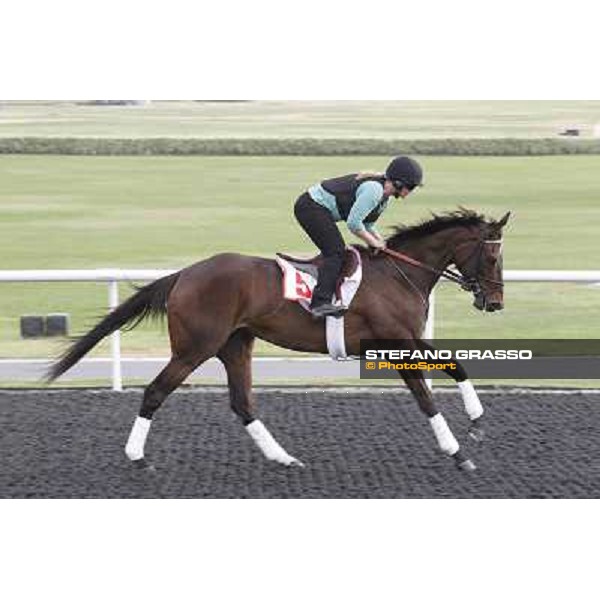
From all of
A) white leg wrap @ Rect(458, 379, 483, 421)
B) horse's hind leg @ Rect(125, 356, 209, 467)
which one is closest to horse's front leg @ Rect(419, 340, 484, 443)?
white leg wrap @ Rect(458, 379, 483, 421)

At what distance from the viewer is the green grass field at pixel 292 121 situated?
344 inches

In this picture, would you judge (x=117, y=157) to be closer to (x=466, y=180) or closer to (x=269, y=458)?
(x=466, y=180)

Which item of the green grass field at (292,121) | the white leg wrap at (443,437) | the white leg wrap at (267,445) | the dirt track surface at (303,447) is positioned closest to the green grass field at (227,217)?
the green grass field at (292,121)

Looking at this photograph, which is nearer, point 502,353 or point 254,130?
point 502,353

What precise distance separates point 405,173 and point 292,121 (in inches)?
129

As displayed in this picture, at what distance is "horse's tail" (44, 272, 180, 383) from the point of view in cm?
600

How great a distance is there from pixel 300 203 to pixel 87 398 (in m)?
2.56

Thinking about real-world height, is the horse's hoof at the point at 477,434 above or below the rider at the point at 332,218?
below

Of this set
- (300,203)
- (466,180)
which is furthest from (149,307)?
(466,180)

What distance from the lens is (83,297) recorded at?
36.7 ft

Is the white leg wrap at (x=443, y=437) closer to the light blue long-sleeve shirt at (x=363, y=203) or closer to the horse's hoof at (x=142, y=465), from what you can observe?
the light blue long-sleeve shirt at (x=363, y=203)

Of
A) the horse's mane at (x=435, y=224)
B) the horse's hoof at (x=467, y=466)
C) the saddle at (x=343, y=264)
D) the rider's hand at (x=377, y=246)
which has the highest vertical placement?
the horse's mane at (x=435, y=224)

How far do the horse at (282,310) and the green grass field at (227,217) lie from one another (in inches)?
124

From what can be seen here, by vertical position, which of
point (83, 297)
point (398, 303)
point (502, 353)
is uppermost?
point (398, 303)
